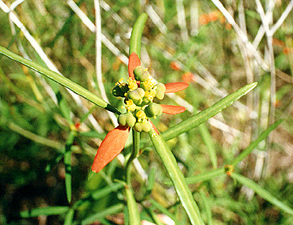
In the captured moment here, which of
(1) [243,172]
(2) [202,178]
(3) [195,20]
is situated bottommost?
(2) [202,178]

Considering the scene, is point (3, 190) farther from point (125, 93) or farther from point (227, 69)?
point (227, 69)

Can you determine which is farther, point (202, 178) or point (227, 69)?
point (227, 69)

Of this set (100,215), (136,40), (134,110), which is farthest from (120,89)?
(100,215)

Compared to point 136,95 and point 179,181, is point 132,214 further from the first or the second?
point 136,95

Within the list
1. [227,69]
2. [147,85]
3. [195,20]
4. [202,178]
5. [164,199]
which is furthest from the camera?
[227,69]

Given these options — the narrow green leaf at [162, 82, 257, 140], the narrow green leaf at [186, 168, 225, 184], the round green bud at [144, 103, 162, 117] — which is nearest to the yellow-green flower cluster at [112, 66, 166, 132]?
the round green bud at [144, 103, 162, 117]

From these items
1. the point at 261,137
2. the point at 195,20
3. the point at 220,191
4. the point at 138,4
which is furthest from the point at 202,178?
the point at 195,20

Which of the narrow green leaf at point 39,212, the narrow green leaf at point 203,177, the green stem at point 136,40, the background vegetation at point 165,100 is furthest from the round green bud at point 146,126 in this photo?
the background vegetation at point 165,100
